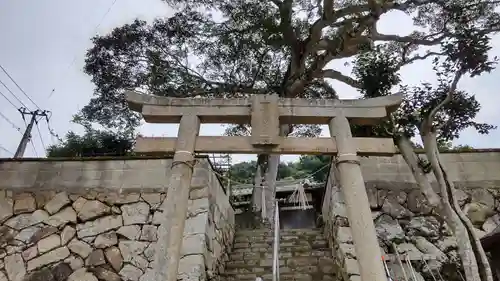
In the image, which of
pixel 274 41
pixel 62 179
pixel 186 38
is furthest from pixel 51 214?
pixel 274 41

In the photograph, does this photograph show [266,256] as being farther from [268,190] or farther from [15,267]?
[15,267]

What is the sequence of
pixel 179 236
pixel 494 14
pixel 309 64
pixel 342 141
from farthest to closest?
1. pixel 309 64
2. pixel 494 14
3. pixel 342 141
4. pixel 179 236

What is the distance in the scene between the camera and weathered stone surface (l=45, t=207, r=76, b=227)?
6.57m

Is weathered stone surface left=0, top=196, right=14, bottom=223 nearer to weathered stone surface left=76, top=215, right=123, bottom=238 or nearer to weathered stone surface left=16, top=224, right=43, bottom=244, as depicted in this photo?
weathered stone surface left=16, top=224, right=43, bottom=244

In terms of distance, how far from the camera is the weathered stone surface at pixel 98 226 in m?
6.49

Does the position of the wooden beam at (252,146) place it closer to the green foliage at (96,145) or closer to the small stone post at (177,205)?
the small stone post at (177,205)

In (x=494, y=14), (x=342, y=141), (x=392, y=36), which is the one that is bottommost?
(x=342, y=141)

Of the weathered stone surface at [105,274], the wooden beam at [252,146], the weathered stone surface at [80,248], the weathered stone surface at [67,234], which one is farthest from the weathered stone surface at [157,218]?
the wooden beam at [252,146]

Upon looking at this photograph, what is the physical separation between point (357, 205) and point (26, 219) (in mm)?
5849

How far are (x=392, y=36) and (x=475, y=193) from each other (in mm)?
5319

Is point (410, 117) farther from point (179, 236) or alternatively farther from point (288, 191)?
point (288, 191)

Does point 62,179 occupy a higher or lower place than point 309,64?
lower

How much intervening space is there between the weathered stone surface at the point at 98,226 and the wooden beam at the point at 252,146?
2404 millimetres

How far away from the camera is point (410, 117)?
6047 mm
